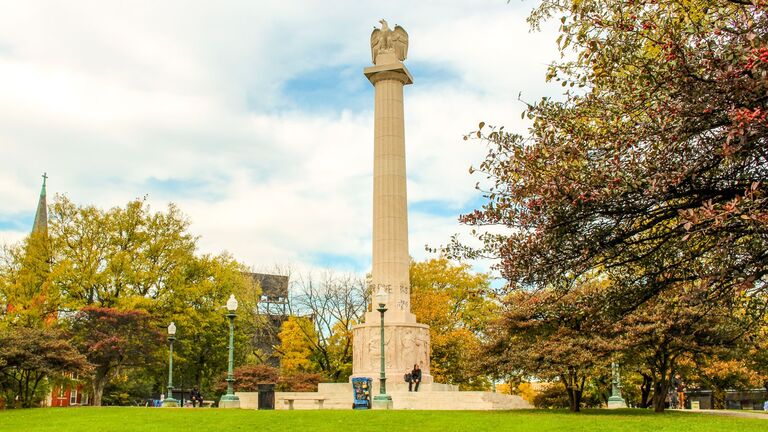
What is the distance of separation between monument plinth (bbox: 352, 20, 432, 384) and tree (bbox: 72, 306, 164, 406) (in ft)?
41.1

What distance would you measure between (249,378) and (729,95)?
3700 centimetres

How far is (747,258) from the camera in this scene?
9.41 m

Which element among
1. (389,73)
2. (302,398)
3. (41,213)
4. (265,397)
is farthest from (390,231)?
(41,213)

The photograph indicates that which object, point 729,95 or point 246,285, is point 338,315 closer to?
point 246,285

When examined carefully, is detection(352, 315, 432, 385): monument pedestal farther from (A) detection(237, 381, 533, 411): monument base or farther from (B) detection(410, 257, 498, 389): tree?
(B) detection(410, 257, 498, 389): tree

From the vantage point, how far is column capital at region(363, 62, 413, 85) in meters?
38.1

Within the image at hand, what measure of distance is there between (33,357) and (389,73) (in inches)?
849

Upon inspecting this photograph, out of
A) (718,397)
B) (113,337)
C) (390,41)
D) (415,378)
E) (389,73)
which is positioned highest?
(390,41)

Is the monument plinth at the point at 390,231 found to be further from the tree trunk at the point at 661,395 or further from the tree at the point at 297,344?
the tree at the point at 297,344

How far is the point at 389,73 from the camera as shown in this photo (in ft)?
125

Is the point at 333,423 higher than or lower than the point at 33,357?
lower

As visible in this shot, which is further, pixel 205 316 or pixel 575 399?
pixel 205 316

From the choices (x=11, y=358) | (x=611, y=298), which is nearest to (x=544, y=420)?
(x=611, y=298)

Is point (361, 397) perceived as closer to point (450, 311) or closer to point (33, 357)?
point (33, 357)
